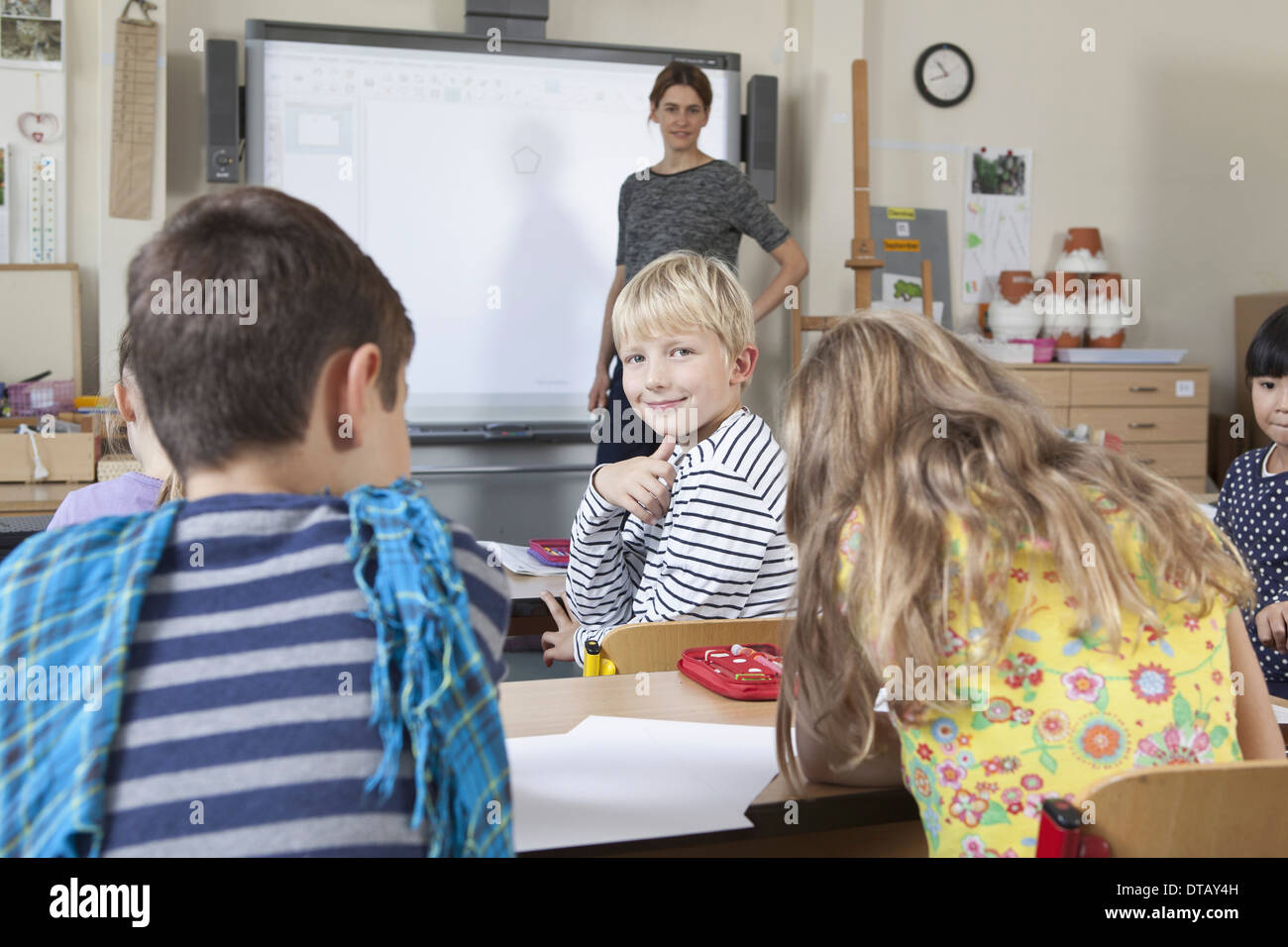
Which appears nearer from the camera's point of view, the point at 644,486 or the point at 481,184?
the point at 644,486

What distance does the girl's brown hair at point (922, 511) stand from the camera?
0.93 meters

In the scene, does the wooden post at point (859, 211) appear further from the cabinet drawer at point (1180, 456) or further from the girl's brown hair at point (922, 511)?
the girl's brown hair at point (922, 511)

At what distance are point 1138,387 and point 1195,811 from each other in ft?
13.1

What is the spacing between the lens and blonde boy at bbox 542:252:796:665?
5.45 feet

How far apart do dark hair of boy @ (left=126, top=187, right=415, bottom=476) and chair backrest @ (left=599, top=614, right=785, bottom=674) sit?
0.78 m

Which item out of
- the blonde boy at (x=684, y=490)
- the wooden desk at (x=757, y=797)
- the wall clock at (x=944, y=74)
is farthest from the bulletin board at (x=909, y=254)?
the wooden desk at (x=757, y=797)

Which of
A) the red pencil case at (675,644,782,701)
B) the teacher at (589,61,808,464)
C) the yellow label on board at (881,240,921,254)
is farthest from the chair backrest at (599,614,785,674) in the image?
the yellow label on board at (881,240,921,254)

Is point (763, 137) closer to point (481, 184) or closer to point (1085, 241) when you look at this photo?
point (481, 184)

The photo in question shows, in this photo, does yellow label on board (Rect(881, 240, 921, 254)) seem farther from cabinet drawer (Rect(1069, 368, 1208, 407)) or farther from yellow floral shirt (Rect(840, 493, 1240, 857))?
yellow floral shirt (Rect(840, 493, 1240, 857))

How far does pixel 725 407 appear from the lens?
189 centimetres

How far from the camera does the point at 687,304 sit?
1855 mm

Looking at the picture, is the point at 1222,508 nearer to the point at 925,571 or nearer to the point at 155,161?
the point at 925,571

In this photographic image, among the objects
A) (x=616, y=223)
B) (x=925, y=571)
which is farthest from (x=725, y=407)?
(x=616, y=223)

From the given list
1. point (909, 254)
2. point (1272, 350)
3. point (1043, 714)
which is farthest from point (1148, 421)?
point (1043, 714)
